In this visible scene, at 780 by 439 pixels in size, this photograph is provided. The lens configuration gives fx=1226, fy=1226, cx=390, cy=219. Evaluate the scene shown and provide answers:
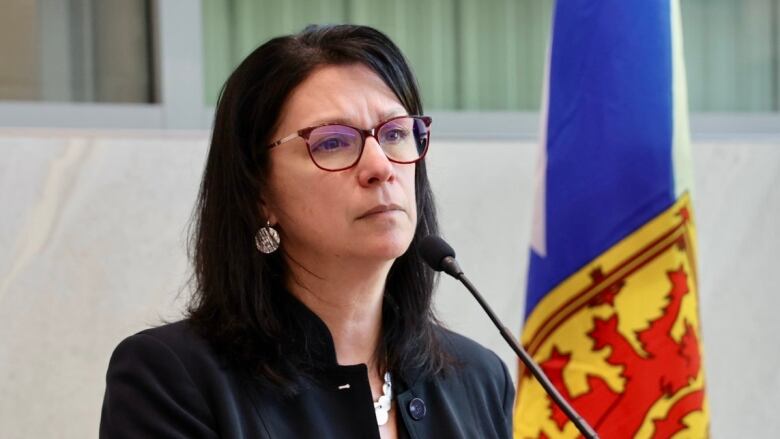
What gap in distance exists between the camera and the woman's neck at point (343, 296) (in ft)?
6.81

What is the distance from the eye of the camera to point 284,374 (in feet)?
6.64

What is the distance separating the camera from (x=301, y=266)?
2.09m

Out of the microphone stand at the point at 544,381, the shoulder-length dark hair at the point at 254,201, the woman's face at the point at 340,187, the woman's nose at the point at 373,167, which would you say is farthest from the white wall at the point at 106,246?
the microphone stand at the point at 544,381

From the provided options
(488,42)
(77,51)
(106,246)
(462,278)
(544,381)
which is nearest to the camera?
(544,381)

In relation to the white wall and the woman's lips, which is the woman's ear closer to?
the woman's lips

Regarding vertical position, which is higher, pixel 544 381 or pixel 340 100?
pixel 340 100

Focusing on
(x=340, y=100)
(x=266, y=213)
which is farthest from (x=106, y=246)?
(x=340, y=100)

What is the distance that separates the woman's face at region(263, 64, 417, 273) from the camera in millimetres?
1977

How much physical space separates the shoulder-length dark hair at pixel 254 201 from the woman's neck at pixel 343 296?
4 cm

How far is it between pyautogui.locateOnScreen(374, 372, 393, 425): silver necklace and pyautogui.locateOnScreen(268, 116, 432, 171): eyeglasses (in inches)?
16.0

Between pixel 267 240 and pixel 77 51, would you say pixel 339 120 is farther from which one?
pixel 77 51

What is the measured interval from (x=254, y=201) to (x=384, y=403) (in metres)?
0.42

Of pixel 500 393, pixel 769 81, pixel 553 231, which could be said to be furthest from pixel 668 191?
pixel 769 81

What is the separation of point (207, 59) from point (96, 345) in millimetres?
1117
